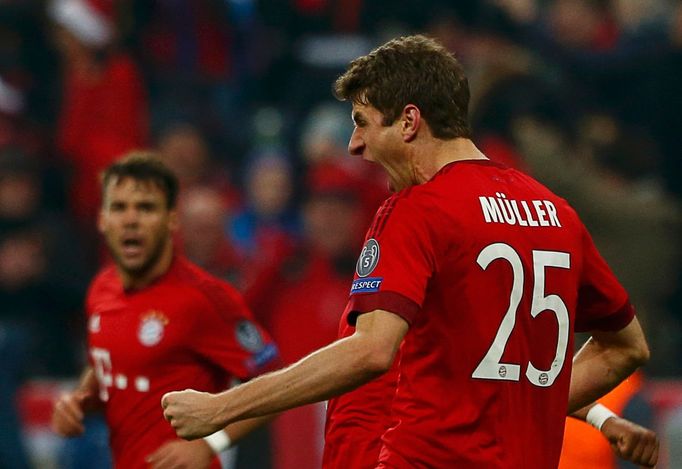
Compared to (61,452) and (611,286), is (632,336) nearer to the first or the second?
(611,286)

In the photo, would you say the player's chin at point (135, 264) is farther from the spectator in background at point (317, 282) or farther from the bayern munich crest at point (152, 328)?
the spectator in background at point (317, 282)

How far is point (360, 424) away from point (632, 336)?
923 mm

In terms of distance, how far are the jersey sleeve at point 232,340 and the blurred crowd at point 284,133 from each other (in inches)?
96.1

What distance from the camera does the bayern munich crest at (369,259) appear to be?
390cm

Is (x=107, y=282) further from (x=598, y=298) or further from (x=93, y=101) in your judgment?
(x=93, y=101)

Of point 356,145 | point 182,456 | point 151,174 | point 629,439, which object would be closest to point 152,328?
point 182,456

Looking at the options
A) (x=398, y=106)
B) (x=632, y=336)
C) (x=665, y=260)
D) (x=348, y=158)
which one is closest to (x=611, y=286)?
(x=632, y=336)

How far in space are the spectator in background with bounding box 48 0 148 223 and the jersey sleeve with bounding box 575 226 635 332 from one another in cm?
609

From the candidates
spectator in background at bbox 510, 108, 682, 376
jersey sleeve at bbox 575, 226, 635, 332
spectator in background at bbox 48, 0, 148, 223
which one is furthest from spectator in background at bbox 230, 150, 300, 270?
jersey sleeve at bbox 575, 226, 635, 332

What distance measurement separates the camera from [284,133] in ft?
32.9

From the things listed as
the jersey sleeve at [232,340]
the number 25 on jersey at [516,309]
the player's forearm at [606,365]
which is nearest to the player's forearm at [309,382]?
the number 25 on jersey at [516,309]

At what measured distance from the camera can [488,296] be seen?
3971 mm

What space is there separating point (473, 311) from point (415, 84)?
64cm

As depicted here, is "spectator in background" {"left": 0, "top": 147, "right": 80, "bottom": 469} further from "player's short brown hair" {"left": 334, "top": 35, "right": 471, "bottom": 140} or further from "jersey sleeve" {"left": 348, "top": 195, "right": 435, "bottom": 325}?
"jersey sleeve" {"left": 348, "top": 195, "right": 435, "bottom": 325}
